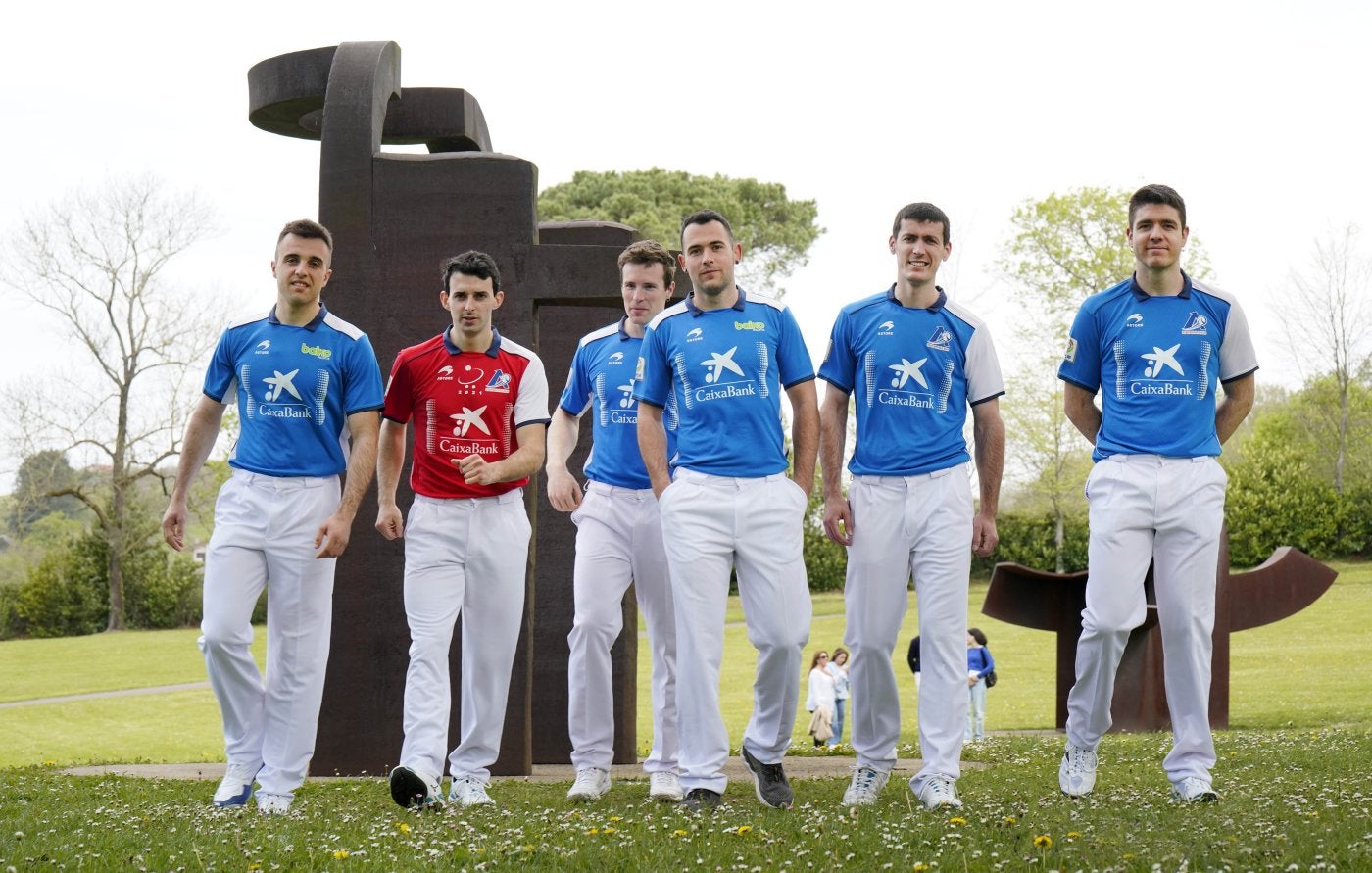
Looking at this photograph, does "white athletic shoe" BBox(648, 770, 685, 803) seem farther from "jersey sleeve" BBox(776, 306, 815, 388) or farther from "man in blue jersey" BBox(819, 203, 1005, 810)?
"jersey sleeve" BBox(776, 306, 815, 388)

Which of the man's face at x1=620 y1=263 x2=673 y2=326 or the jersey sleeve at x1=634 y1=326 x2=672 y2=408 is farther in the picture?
the man's face at x1=620 y1=263 x2=673 y2=326

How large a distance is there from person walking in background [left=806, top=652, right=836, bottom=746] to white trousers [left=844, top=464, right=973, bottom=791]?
13.5 m

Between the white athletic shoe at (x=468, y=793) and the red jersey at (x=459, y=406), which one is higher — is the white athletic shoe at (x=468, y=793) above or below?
below

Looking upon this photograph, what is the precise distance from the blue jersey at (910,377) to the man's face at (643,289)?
1.17m

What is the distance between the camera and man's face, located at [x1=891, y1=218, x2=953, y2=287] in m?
5.91

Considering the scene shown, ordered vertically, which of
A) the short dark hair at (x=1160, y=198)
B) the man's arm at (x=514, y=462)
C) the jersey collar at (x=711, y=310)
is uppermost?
the short dark hair at (x=1160, y=198)

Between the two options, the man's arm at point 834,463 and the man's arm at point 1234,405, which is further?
the man's arm at point 1234,405

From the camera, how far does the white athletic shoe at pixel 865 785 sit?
5895 millimetres

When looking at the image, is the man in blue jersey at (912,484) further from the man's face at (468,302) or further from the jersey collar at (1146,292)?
the man's face at (468,302)

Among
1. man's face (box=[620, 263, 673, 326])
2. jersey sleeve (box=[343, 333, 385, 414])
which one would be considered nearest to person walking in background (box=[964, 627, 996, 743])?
man's face (box=[620, 263, 673, 326])

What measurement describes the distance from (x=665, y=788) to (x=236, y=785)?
1926 mm

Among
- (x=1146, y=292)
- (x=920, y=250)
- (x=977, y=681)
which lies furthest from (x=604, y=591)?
(x=977, y=681)

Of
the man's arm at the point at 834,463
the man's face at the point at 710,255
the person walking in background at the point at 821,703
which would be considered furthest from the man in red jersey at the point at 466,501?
the person walking in background at the point at 821,703

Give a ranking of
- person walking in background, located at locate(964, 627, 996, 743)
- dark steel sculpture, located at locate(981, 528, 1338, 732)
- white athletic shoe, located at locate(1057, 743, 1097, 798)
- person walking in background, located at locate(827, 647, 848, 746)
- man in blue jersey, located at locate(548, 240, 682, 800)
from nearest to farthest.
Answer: white athletic shoe, located at locate(1057, 743, 1097, 798), man in blue jersey, located at locate(548, 240, 682, 800), dark steel sculpture, located at locate(981, 528, 1338, 732), person walking in background, located at locate(964, 627, 996, 743), person walking in background, located at locate(827, 647, 848, 746)
